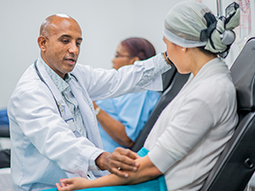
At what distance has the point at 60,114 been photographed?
155 cm

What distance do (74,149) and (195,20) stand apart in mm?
706

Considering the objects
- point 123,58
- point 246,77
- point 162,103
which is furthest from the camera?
point 123,58

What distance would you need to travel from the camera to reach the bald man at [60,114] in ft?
4.36

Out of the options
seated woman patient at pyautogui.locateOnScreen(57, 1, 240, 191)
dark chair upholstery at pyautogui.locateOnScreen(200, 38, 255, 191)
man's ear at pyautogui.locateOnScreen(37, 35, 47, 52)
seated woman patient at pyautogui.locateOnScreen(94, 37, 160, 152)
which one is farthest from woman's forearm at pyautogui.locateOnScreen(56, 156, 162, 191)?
seated woman patient at pyautogui.locateOnScreen(94, 37, 160, 152)

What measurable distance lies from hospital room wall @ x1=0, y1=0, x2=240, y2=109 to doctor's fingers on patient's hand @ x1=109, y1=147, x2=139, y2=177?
2.48 metres

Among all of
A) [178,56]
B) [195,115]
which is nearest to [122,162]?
[195,115]

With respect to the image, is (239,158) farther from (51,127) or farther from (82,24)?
(82,24)

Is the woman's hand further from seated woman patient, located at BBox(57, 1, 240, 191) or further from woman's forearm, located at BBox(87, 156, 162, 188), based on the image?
woman's forearm, located at BBox(87, 156, 162, 188)

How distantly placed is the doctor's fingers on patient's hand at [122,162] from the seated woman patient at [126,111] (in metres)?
1.19

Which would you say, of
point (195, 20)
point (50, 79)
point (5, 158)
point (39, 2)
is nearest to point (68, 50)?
point (50, 79)

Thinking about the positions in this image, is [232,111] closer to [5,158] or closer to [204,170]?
[204,170]

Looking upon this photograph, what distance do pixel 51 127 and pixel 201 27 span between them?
73 cm

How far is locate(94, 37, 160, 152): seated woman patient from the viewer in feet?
7.91

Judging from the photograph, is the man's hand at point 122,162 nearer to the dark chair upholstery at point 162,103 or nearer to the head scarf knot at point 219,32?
the head scarf knot at point 219,32
